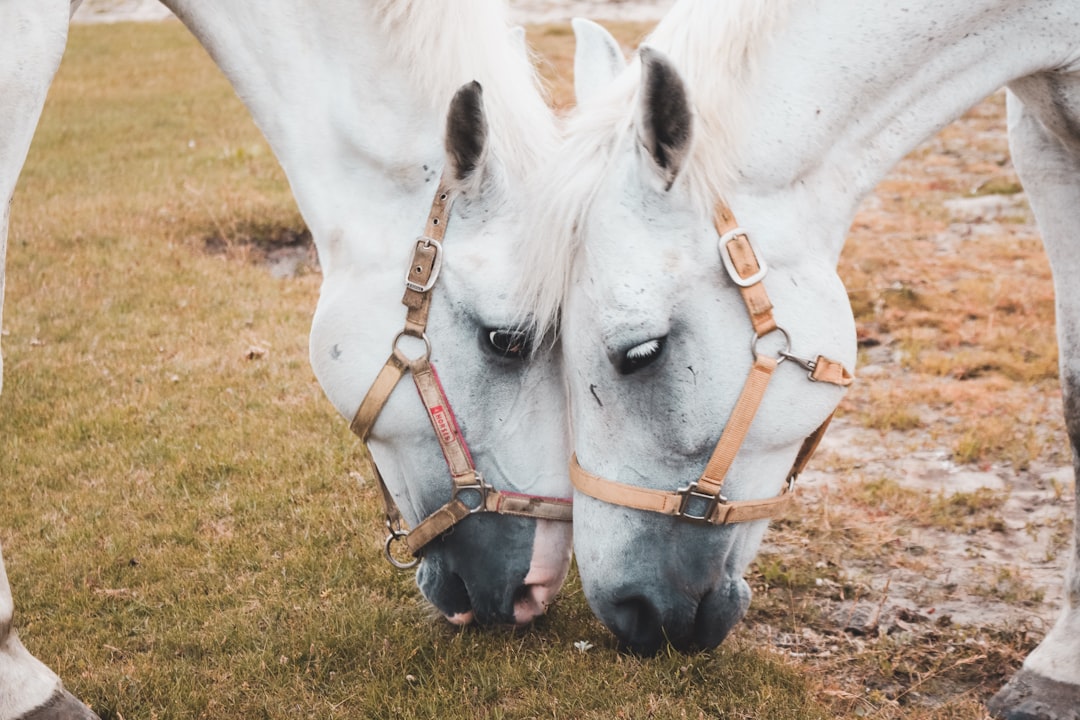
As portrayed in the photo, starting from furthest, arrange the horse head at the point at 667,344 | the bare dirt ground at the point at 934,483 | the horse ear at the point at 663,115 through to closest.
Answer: the bare dirt ground at the point at 934,483 < the horse head at the point at 667,344 < the horse ear at the point at 663,115

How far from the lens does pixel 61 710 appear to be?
89.7 inches

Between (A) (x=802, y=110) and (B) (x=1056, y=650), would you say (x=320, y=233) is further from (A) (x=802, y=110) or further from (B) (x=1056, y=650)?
(B) (x=1056, y=650)

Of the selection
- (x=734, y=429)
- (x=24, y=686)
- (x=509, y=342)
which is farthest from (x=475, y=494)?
(x=24, y=686)

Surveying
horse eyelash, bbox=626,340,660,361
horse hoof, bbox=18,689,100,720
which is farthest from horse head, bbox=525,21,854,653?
horse hoof, bbox=18,689,100,720

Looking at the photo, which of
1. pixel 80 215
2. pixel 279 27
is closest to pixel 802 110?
pixel 279 27

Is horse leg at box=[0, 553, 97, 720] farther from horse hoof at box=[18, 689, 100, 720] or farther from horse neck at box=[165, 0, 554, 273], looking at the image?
horse neck at box=[165, 0, 554, 273]

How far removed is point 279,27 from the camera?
7.66 feet

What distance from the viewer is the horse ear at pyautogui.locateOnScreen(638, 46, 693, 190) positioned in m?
1.84

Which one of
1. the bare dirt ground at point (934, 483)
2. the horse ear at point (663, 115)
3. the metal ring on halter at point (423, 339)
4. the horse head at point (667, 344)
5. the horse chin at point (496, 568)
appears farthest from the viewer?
the bare dirt ground at point (934, 483)

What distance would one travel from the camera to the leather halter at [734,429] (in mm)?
2043

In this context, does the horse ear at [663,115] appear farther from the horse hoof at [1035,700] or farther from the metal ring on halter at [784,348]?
the horse hoof at [1035,700]

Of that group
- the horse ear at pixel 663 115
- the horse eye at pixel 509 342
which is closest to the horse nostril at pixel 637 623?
the horse eye at pixel 509 342

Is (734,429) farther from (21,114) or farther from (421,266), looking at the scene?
(21,114)

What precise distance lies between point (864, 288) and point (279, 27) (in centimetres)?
413
